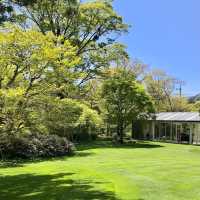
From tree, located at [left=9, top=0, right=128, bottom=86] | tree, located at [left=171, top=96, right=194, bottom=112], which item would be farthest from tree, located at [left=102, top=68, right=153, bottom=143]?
tree, located at [left=171, top=96, right=194, bottom=112]

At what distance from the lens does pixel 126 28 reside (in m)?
33.1

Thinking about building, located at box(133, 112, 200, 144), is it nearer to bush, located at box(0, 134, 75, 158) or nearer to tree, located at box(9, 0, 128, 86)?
tree, located at box(9, 0, 128, 86)

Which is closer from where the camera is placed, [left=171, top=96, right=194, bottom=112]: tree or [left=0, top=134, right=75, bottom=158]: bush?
[left=0, top=134, right=75, bottom=158]: bush

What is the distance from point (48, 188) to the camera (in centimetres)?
1102

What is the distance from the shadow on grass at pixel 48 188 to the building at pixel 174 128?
2499 centimetres

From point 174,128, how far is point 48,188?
29838mm

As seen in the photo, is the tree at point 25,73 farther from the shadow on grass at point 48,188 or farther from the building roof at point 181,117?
the building roof at point 181,117

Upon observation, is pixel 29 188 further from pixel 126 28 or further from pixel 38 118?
pixel 126 28

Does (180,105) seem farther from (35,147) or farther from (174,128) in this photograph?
(35,147)

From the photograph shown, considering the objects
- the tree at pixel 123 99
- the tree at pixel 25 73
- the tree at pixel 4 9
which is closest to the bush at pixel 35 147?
the tree at pixel 25 73

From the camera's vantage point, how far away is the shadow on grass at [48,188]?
982 centimetres

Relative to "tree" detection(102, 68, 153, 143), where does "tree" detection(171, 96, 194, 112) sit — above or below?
above

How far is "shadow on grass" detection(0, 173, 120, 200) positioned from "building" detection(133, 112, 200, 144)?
2499 centimetres

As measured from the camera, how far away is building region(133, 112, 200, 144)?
36656mm
